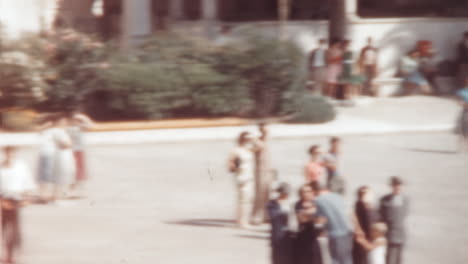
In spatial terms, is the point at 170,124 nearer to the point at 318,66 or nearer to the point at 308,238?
the point at 318,66

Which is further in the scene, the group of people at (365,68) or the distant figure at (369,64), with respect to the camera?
the distant figure at (369,64)

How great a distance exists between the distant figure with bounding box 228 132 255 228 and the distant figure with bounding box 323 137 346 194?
1.11 m

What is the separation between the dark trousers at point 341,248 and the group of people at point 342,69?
48.0ft

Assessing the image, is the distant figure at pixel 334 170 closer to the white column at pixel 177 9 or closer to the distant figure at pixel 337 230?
the distant figure at pixel 337 230

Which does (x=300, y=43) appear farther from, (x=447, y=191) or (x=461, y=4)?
(x=447, y=191)

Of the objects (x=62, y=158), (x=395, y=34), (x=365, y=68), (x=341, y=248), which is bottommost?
(x=365, y=68)

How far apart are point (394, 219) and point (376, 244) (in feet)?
1.92

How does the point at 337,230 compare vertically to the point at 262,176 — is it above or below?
above

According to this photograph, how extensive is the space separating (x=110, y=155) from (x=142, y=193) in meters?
3.50

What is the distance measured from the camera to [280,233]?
10.3m

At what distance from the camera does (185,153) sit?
19.4 metres

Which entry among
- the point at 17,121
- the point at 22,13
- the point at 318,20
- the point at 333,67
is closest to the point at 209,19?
the point at 318,20

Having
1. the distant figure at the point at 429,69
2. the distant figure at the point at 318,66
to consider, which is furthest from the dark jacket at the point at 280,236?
the distant figure at the point at 429,69

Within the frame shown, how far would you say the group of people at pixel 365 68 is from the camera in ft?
81.1
